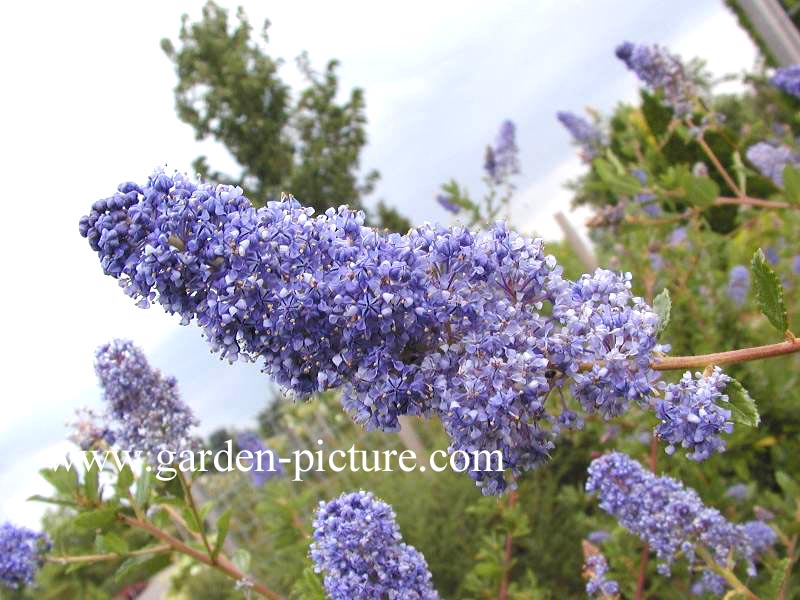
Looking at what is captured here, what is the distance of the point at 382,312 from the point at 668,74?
12.6 ft

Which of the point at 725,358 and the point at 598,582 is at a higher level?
the point at 725,358

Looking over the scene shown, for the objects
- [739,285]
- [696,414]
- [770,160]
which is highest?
[770,160]

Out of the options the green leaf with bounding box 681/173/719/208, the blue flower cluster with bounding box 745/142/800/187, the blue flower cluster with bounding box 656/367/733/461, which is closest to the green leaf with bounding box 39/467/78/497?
the blue flower cluster with bounding box 656/367/733/461

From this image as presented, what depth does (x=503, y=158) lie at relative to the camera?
20.8 feet

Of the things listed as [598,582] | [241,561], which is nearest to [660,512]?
[598,582]

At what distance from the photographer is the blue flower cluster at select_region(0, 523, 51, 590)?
3.01 metres

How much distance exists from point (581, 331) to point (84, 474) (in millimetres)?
2204

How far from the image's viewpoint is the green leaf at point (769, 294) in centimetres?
140

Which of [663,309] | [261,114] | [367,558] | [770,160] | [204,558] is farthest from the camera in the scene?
[261,114]

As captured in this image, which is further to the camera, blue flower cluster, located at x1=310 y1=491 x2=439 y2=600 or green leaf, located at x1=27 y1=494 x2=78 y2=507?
green leaf, located at x1=27 y1=494 x2=78 y2=507

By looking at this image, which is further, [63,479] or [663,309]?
[63,479]

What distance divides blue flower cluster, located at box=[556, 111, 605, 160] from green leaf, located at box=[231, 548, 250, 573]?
4.85 metres

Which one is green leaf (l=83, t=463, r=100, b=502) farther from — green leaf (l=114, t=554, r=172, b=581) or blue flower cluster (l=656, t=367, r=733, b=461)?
blue flower cluster (l=656, t=367, r=733, b=461)

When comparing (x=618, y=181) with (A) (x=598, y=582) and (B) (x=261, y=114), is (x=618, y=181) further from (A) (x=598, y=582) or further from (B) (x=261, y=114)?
(B) (x=261, y=114)
